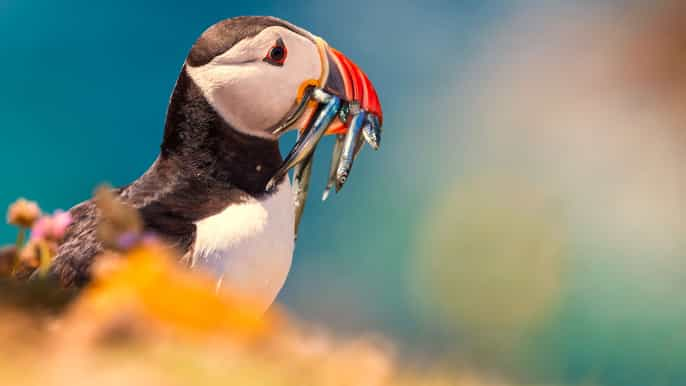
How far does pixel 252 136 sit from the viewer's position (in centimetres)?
257

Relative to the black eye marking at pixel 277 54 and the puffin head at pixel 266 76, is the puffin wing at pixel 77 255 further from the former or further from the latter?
the black eye marking at pixel 277 54

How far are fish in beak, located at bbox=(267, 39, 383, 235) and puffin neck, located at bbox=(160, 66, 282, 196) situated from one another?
88 millimetres

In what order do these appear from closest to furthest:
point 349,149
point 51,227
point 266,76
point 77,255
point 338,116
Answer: point 51,227, point 77,255, point 349,149, point 338,116, point 266,76

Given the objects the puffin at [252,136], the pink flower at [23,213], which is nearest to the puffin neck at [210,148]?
the puffin at [252,136]

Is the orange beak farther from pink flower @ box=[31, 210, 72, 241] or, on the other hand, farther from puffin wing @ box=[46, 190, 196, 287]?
pink flower @ box=[31, 210, 72, 241]

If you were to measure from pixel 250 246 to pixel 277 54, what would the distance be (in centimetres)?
73

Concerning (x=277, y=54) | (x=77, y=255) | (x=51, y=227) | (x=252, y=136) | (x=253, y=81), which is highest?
(x=277, y=54)

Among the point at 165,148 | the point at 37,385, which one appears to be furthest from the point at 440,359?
the point at 165,148

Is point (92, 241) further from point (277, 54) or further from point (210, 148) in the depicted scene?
point (277, 54)

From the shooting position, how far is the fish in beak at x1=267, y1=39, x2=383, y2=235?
2307 mm

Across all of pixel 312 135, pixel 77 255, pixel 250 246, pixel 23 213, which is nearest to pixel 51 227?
pixel 23 213

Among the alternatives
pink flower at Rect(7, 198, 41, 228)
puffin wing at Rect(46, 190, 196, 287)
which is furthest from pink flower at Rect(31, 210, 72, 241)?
puffin wing at Rect(46, 190, 196, 287)

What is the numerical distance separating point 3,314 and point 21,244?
649mm

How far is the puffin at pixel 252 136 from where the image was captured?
2.33 metres
